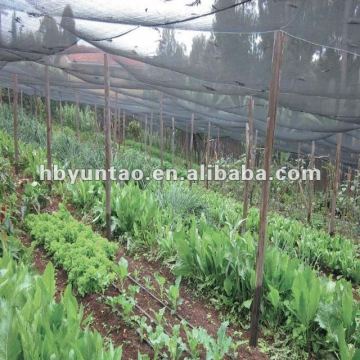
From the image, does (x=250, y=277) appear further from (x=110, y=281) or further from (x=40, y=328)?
(x=40, y=328)

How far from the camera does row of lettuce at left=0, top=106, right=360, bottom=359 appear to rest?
298 centimetres

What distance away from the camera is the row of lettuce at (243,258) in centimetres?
298

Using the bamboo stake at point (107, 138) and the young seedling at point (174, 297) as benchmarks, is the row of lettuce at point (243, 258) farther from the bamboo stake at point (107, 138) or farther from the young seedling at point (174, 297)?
the young seedling at point (174, 297)

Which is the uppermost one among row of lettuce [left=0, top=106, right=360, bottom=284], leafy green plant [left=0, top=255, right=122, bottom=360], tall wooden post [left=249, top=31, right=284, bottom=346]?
tall wooden post [left=249, top=31, right=284, bottom=346]

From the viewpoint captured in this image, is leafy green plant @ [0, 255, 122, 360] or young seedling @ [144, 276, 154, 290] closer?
leafy green plant @ [0, 255, 122, 360]

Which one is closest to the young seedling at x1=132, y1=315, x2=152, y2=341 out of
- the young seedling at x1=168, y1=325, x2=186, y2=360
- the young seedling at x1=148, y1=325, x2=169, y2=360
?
the young seedling at x1=148, y1=325, x2=169, y2=360

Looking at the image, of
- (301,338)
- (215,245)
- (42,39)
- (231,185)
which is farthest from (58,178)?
(301,338)

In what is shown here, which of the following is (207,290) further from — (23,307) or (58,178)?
(58,178)

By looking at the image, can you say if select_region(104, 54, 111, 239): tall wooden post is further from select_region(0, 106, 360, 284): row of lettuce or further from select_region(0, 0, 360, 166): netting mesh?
select_region(0, 106, 360, 284): row of lettuce

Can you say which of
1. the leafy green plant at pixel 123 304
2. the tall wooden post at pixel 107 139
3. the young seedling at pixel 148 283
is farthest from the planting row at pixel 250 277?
the leafy green plant at pixel 123 304

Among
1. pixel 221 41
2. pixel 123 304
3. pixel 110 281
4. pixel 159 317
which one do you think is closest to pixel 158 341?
pixel 159 317

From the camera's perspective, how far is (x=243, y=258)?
12.0ft

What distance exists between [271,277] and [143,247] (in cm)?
165

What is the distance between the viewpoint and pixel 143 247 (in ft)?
15.3
